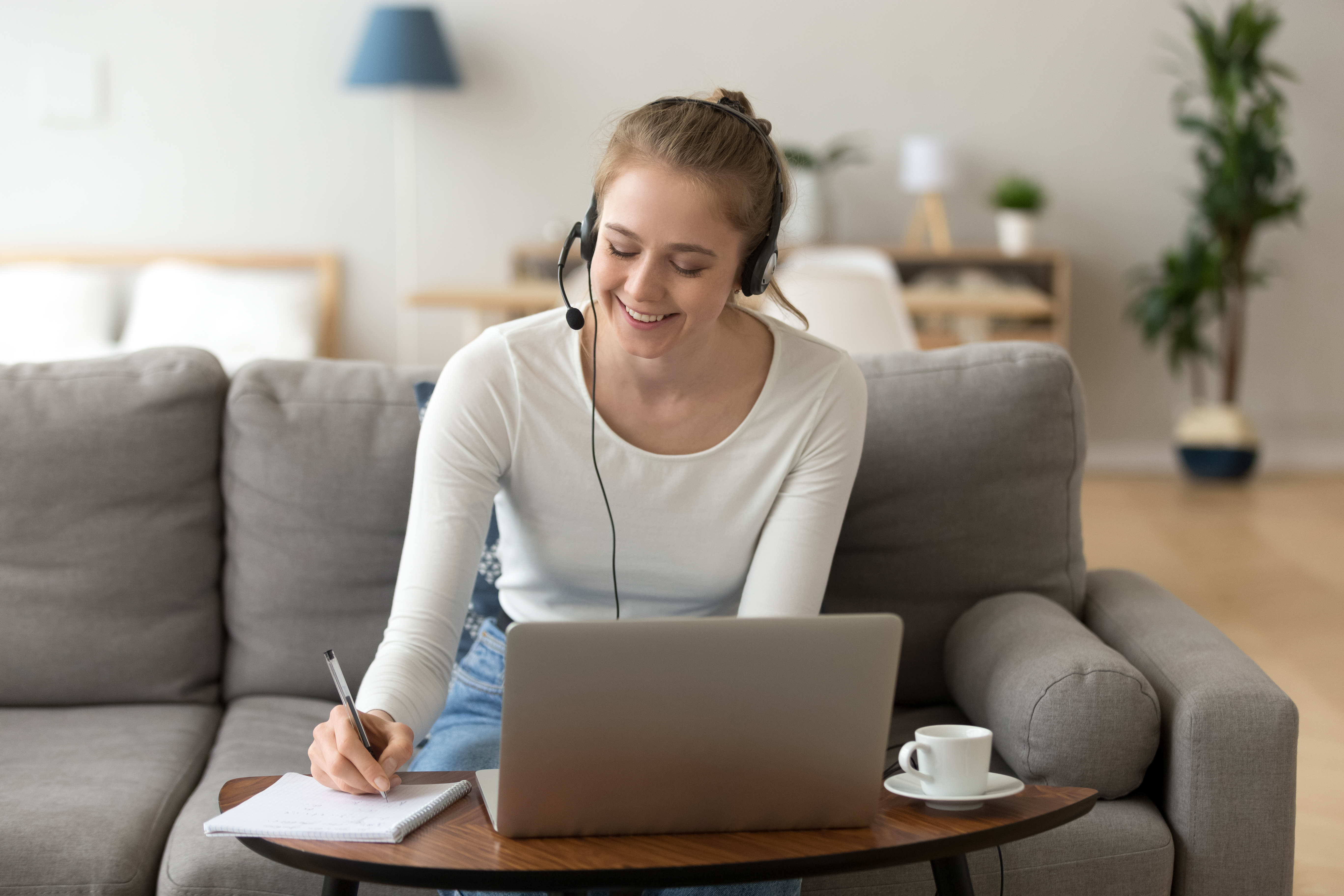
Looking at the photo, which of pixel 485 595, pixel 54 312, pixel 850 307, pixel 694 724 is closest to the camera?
pixel 694 724

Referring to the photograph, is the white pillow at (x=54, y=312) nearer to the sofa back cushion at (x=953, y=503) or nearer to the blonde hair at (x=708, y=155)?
the sofa back cushion at (x=953, y=503)

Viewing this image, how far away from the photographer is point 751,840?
924 millimetres

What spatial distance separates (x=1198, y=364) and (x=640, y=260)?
4.70 meters

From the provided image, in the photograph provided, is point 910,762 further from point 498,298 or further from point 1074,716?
point 498,298

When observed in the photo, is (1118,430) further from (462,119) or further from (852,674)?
(852,674)

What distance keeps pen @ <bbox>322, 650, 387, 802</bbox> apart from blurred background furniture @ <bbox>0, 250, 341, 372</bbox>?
3.95m

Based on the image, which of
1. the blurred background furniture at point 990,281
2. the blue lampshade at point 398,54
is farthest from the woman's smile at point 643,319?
the blue lampshade at point 398,54

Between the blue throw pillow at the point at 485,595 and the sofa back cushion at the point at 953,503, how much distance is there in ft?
1.47

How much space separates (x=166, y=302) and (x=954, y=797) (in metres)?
4.69

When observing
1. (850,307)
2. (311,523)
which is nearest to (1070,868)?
(311,523)

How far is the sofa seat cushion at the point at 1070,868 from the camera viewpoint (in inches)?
50.9

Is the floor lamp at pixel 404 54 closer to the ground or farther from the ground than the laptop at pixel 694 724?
farther from the ground

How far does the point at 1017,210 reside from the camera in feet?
16.5

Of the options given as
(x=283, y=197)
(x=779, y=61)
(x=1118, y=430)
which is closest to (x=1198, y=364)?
(x=1118, y=430)
